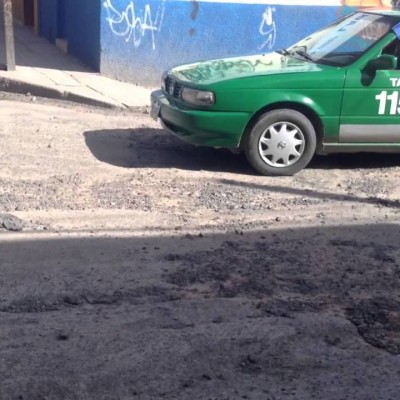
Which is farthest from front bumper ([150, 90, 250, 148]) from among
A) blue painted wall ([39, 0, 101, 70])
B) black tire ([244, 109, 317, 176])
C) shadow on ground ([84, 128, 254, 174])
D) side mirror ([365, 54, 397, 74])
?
blue painted wall ([39, 0, 101, 70])

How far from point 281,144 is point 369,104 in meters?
0.99

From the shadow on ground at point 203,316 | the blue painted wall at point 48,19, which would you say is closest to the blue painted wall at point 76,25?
the blue painted wall at point 48,19

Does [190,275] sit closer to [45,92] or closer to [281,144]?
[281,144]

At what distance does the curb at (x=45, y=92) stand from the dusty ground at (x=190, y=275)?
212 cm

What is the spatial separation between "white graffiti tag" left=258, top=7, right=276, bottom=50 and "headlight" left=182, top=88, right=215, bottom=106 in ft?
17.5

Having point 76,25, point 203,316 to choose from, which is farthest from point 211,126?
point 76,25

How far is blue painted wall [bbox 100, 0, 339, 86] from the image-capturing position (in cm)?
1311

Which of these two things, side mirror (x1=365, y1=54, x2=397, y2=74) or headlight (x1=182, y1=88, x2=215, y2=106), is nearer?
headlight (x1=182, y1=88, x2=215, y2=106)

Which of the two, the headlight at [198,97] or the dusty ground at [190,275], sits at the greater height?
the headlight at [198,97]

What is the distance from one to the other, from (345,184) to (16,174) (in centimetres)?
320

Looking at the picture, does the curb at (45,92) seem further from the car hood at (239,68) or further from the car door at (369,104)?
the car door at (369,104)

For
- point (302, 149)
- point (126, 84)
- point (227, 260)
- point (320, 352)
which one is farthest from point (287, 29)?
point (320, 352)

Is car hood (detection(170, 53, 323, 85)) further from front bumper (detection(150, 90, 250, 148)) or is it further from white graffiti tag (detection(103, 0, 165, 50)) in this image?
white graffiti tag (detection(103, 0, 165, 50))

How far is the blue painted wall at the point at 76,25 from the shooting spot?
1341 centimetres
